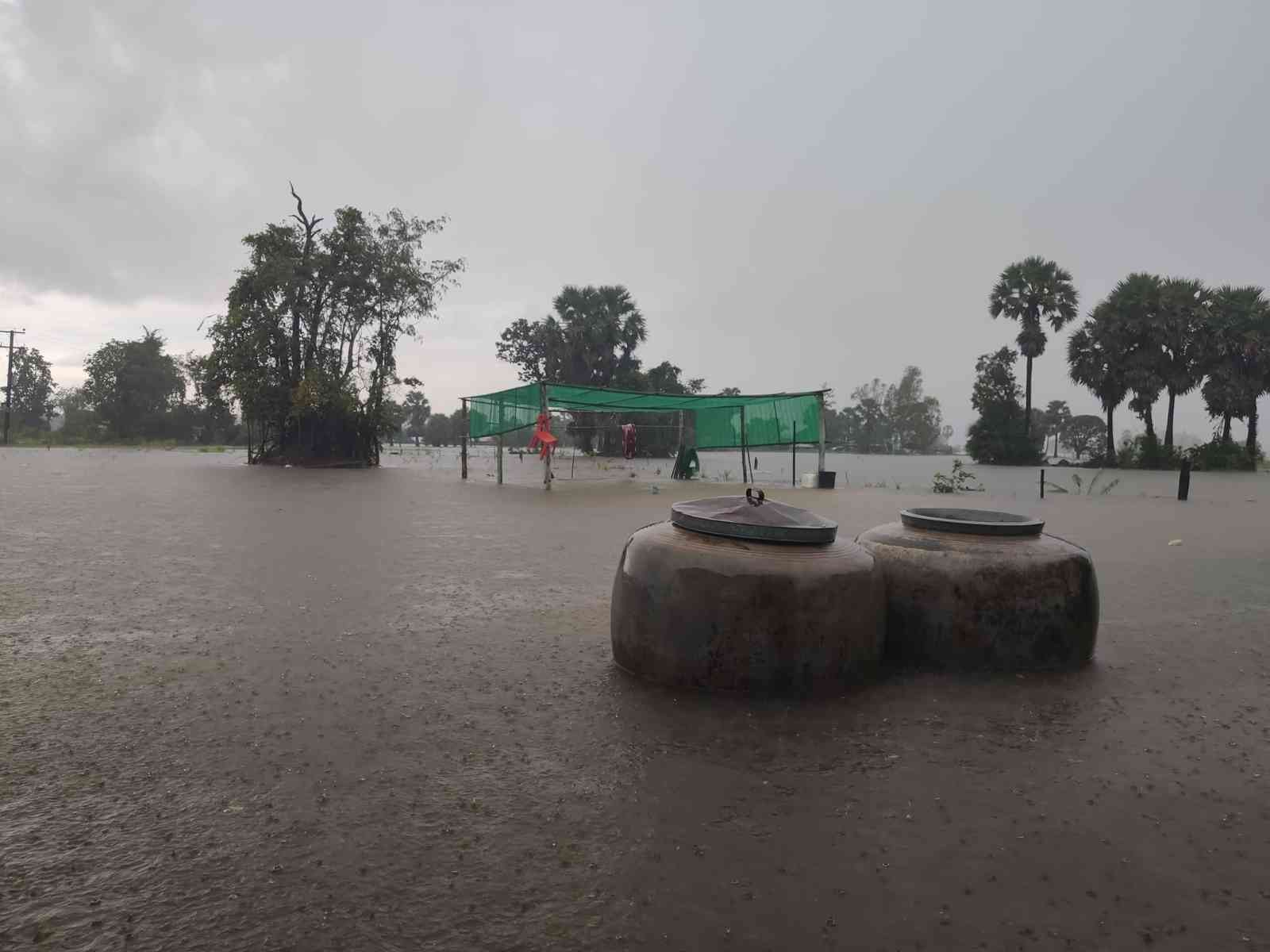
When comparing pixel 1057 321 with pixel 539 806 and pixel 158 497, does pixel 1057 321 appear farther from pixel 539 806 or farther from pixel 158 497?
pixel 539 806

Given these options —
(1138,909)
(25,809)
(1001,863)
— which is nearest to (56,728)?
(25,809)

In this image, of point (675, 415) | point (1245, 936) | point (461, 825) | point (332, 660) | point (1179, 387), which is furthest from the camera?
point (1179, 387)

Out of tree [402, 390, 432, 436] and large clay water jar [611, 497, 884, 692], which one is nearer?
large clay water jar [611, 497, 884, 692]

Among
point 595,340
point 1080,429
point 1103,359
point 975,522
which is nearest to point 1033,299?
point 1103,359

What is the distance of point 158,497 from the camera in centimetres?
1409

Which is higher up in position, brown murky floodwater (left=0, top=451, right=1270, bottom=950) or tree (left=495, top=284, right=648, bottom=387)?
tree (left=495, top=284, right=648, bottom=387)

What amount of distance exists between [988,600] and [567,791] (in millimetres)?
2629

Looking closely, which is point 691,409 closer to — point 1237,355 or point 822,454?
point 822,454

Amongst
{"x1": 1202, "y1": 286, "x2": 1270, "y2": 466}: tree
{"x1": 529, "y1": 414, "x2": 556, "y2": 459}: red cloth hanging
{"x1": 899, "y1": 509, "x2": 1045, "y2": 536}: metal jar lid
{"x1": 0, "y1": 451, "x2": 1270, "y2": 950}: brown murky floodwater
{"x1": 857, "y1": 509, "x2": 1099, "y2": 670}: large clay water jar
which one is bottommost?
{"x1": 0, "y1": 451, "x2": 1270, "y2": 950}: brown murky floodwater

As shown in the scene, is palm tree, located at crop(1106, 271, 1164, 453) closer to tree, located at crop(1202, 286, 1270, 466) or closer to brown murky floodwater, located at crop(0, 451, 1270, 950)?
→ tree, located at crop(1202, 286, 1270, 466)

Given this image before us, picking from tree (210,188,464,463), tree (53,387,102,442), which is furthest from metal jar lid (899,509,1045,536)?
tree (53,387,102,442)

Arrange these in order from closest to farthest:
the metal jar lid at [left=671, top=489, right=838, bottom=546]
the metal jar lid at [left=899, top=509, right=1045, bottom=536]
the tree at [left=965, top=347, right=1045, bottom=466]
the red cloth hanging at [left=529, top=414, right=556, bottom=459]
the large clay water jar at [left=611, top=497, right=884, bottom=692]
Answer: the large clay water jar at [left=611, top=497, right=884, bottom=692]
the metal jar lid at [left=671, top=489, right=838, bottom=546]
the metal jar lid at [left=899, top=509, right=1045, bottom=536]
the red cloth hanging at [left=529, top=414, right=556, bottom=459]
the tree at [left=965, top=347, right=1045, bottom=466]

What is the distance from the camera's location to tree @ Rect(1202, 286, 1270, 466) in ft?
142

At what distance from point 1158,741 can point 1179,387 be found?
51.6m
